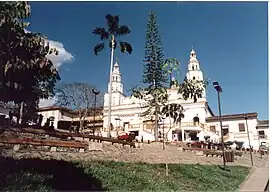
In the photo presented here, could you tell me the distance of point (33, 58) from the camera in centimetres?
450

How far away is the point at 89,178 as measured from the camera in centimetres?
Answer: 376

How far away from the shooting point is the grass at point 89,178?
3.14 metres

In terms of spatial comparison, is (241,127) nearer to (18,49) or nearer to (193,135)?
(193,135)

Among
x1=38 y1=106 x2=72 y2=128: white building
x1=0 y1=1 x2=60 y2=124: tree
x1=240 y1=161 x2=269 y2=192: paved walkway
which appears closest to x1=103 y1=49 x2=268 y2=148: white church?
x1=38 y1=106 x2=72 y2=128: white building

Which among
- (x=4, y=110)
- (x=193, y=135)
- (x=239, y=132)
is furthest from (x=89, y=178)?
(x=239, y=132)

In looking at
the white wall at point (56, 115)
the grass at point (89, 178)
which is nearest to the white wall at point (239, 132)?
the white wall at point (56, 115)

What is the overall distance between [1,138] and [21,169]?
1216 millimetres

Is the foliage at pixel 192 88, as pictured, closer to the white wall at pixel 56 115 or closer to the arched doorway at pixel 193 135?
the arched doorway at pixel 193 135

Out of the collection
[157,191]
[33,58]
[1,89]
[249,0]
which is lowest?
[157,191]

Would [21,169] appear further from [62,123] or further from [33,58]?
[62,123]

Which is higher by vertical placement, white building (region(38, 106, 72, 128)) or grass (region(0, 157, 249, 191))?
white building (region(38, 106, 72, 128))

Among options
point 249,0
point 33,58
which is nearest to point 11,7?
point 33,58

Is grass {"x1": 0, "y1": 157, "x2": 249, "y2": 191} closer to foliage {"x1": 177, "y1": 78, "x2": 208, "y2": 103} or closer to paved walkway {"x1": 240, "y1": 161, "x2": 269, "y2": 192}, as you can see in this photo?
paved walkway {"x1": 240, "y1": 161, "x2": 269, "y2": 192}

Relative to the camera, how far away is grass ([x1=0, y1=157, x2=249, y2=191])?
3139 mm
